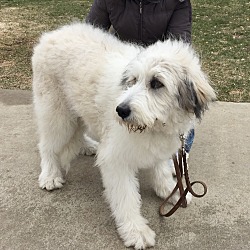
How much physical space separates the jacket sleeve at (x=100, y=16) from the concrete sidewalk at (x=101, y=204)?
137cm

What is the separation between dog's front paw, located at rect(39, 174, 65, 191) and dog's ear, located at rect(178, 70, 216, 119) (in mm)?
1560

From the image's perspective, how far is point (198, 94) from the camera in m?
2.76

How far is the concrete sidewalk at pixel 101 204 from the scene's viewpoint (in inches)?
124

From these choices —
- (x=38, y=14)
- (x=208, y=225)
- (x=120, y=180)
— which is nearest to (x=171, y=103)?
(x=120, y=180)

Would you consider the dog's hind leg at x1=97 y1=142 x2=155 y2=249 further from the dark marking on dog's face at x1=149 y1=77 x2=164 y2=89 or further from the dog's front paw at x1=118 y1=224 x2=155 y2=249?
the dark marking on dog's face at x1=149 y1=77 x2=164 y2=89

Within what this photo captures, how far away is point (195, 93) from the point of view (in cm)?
275

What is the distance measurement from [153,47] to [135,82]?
28 centimetres

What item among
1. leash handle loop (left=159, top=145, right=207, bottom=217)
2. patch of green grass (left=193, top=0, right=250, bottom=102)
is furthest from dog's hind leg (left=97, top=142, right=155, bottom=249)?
patch of green grass (left=193, top=0, right=250, bottom=102)

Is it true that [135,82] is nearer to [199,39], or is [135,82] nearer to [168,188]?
[168,188]

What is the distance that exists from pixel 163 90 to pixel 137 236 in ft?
3.67

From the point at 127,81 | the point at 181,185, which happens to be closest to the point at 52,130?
the point at 127,81

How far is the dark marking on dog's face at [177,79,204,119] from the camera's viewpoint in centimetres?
272

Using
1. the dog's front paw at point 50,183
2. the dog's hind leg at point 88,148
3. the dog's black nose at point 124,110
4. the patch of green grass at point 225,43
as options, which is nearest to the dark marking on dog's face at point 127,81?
the dog's black nose at point 124,110

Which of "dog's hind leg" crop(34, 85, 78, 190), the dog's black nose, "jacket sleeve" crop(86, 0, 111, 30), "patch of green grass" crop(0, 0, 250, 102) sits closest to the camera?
the dog's black nose
